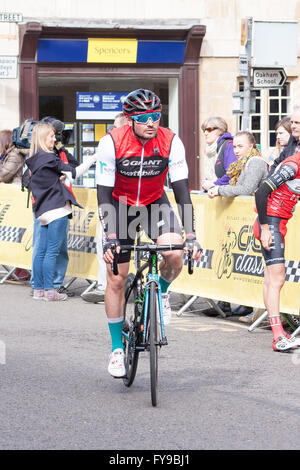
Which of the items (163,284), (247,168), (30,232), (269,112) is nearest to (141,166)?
(163,284)

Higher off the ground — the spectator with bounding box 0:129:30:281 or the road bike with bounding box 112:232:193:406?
the spectator with bounding box 0:129:30:281

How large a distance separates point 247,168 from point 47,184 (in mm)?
2697

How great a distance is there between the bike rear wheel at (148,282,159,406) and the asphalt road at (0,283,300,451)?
0.47ft

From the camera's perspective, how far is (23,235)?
13.6 meters

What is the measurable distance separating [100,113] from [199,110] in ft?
6.97

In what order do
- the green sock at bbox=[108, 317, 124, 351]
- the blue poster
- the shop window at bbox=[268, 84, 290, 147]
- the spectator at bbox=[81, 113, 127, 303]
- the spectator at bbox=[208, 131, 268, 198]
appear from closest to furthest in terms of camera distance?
1. the green sock at bbox=[108, 317, 124, 351]
2. the spectator at bbox=[208, 131, 268, 198]
3. the spectator at bbox=[81, 113, 127, 303]
4. the blue poster
5. the shop window at bbox=[268, 84, 290, 147]

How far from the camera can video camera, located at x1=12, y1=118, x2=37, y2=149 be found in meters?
13.0

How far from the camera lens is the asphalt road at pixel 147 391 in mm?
5656

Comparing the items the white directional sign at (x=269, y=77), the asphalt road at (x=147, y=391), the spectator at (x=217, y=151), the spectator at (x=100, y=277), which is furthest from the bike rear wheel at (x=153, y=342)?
the white directional sign at (x=269, y=77)

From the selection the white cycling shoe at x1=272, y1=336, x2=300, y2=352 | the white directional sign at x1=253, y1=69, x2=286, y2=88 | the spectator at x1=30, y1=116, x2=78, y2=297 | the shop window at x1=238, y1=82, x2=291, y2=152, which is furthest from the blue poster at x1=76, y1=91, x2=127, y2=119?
the white cycling shoe at x1=272, y1=336, x2=300, y2=352

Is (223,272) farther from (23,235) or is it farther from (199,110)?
(199,110)

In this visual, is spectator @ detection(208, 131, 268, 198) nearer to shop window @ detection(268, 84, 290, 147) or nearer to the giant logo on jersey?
the giant logo on jersey

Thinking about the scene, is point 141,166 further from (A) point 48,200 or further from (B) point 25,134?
(B) point 25,134

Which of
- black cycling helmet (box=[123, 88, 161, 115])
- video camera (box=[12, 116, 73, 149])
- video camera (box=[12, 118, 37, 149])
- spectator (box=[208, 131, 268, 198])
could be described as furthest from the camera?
video camera (box=[12, 118, 37, 149])
